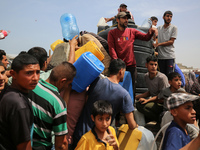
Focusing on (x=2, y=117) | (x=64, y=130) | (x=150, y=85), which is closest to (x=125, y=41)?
(x=150, y=85)

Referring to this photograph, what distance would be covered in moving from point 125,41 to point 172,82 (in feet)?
4.04

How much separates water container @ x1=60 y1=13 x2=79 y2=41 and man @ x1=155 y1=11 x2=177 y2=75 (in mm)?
2092

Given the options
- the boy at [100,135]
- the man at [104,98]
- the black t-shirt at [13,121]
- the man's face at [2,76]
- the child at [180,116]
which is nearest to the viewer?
the black t-shirt at [13,121]

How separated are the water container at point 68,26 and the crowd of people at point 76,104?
0.66m

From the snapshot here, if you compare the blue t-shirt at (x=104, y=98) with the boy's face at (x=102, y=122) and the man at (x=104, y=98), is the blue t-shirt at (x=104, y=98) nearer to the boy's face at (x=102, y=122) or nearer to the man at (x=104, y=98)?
the man at (x=104, y=98)

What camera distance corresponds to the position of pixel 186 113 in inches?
75.1

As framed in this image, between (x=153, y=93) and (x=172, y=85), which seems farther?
(x=153, y=93)

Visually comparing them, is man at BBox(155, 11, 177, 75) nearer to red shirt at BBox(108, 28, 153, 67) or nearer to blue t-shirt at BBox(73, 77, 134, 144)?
red shirt at BBox(108, 28, 153, 67)

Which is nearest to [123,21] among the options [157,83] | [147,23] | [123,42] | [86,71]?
[123,42]

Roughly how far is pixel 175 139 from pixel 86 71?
149cm

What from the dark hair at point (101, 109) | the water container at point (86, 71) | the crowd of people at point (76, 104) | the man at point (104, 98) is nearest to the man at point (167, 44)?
the crowd of people at point (76, 104)

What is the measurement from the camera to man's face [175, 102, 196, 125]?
6.25 feet

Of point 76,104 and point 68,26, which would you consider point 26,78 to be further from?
point 68,26

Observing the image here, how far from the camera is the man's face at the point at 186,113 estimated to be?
1.91 m
